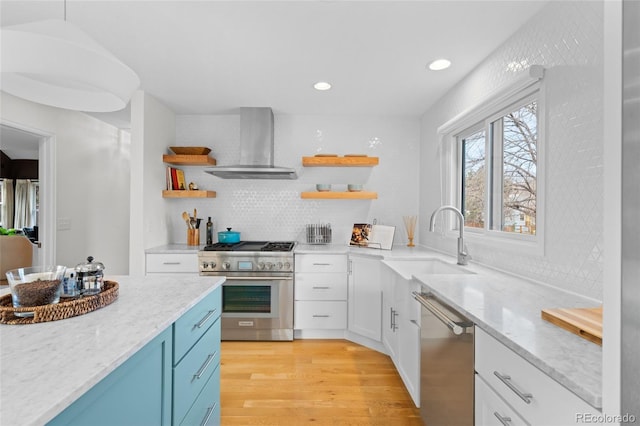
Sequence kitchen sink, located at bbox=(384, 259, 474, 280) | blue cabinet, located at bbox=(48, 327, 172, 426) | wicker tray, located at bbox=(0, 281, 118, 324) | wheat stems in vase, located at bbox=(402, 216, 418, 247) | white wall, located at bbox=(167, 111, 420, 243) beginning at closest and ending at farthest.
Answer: blue cabinet, located at bbox=(48, 327, 172, 426), wicker tray, located at bbox=(0, 281, 118, 324), kitchen sink, located at bbox=(384, 259, 474, 280), wheat stems in vase, located at bbox=(402, 216, 418, 247), white wall, located at bbox=(167, 111, 420, 243)

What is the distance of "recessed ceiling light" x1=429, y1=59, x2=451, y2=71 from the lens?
90.4 inches

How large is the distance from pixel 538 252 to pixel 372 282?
1446mm

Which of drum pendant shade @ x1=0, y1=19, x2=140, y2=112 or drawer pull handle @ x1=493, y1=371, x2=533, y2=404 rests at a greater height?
drum pendant shade @ x1=0, y1=19, x2=140, y2=112

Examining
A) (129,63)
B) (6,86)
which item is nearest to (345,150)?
(129,63)

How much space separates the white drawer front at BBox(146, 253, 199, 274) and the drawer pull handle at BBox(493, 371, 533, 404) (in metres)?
2.74

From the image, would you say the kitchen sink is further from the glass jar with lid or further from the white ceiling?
the glass jar with lid

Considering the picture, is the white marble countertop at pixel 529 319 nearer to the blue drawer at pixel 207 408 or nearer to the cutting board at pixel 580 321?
the cutting board at pixel 580 321

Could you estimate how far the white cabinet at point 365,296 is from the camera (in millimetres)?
2828

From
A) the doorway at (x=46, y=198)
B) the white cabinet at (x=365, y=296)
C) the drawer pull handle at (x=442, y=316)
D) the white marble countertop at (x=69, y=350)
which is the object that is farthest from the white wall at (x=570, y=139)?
the doorway at (x=46, y=198)

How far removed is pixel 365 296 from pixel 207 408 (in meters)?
Result: 1.73

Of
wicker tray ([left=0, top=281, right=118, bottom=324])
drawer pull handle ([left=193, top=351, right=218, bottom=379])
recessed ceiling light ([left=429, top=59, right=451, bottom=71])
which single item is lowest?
drawer pull handle ([left=193, top=351, right=218, bottom=379])

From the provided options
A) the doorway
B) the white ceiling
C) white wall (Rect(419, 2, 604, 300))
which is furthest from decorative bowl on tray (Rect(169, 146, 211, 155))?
white wall (Rect(419, 2, 604, 300))

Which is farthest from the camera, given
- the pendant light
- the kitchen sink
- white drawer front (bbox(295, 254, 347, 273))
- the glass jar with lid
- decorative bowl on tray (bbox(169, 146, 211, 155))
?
decorative bowl on tray (bbox(169, 146, 211, 155))

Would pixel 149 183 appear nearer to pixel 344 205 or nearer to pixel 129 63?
pixel 129 63
